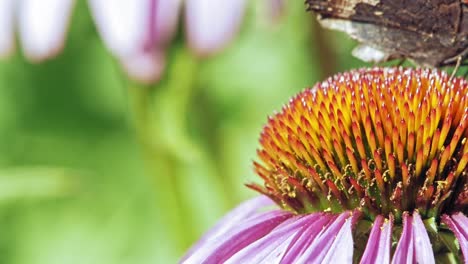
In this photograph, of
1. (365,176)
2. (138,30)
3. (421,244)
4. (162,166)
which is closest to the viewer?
(421,244)

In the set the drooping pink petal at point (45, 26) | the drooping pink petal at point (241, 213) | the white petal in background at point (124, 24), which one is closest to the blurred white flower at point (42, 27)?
the drooping pink petal at point (45, 26)

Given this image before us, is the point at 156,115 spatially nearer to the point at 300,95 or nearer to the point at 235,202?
the point at 235,202

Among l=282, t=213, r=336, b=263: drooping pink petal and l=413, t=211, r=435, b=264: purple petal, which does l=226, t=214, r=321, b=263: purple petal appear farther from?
l=413, t=211, r=435, b=264: purple petal

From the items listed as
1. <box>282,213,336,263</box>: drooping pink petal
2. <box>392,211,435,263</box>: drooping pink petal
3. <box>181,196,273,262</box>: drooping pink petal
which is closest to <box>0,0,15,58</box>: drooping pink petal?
<box>181,196,273,262</box>: drooping pink petal

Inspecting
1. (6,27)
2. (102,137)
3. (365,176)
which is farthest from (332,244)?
(102,137)

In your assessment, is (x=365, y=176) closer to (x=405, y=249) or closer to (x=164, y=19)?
(x=405, y=249)

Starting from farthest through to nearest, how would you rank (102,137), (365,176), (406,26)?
1. (102,137)
2. (406,26)
3. (365,176)
